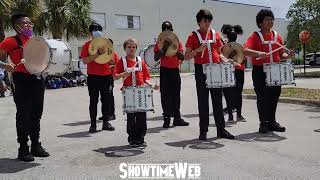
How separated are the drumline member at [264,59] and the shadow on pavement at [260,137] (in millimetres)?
194

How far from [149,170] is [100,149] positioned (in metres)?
1.65

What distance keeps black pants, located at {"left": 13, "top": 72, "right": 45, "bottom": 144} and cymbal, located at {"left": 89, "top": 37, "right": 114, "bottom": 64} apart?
1.63 metres

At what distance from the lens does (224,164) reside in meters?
6.20

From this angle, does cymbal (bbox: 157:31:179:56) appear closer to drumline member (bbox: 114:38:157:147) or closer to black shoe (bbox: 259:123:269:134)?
drumline member (bbox: 114:38:157:147)

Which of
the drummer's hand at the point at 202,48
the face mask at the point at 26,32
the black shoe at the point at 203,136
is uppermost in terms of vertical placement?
the face mask at the point at 26,32

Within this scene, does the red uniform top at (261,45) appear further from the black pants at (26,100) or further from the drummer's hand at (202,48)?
the black pants at (26,100)

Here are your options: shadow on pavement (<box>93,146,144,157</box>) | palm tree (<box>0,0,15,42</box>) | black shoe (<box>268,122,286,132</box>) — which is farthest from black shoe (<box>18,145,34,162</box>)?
palm tree (<box>0,0,15,42</box>)

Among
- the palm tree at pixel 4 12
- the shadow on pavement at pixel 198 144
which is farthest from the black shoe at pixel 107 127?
the palm tree at pixel 4 12

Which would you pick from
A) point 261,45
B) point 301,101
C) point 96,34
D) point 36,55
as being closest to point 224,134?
point 261,45

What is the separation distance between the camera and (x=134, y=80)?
7312 mm

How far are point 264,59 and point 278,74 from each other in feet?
1.47

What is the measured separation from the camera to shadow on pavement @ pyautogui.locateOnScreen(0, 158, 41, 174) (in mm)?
6160

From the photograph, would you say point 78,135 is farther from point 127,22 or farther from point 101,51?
point 127,22

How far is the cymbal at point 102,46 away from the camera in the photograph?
809cm
